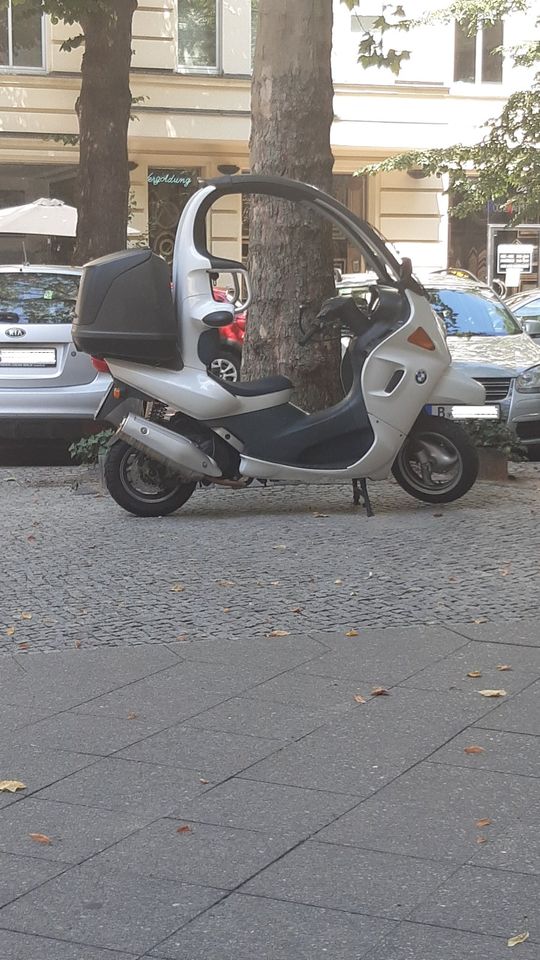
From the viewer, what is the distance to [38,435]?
39.1 ft

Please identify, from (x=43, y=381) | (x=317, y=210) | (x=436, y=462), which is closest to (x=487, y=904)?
(x=436, y=462)

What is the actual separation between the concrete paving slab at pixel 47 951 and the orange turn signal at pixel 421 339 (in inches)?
238

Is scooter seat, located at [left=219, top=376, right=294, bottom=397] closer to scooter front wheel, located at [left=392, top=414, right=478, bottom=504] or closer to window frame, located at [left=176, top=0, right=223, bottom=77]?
scooter front wheel, located at [left=392, top=414, right=478, bottom=504]

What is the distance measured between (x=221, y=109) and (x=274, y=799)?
76.3 ft

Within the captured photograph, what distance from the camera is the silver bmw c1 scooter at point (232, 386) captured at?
8.81 meters

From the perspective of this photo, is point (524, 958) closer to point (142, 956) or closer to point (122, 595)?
point (142, 956)

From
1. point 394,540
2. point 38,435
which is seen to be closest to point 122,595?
point 394,540

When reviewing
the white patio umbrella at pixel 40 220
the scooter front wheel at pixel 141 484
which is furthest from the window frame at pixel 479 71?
the scooter front wheel at pixel 141 484

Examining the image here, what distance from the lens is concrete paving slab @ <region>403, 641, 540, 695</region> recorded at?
18.3 feet

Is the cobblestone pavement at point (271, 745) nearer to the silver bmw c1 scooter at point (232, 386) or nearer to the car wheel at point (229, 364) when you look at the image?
the silver bmw c1 scooter at point (232, 386)

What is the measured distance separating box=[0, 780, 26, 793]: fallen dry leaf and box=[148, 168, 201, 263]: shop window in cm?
2309

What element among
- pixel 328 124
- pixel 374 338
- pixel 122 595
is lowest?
pixel 122 595

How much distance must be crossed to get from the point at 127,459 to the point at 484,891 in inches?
218

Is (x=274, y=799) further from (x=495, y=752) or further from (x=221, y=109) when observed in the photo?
(x=221, y=109)
